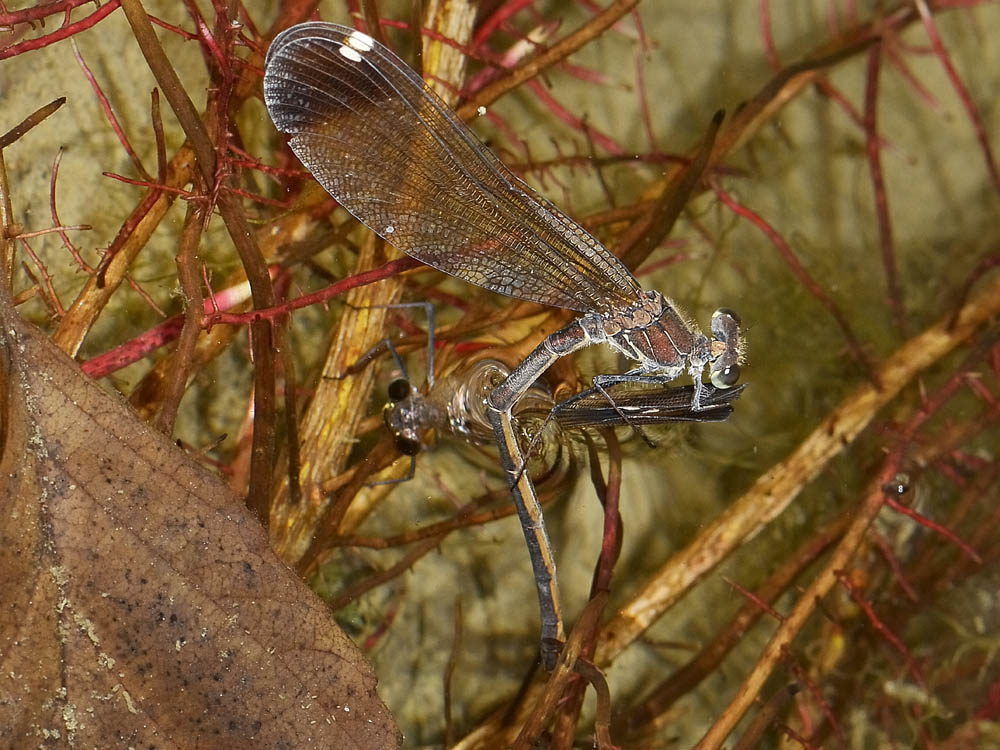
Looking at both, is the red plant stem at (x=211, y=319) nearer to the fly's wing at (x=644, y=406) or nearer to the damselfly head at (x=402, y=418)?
the damselfly head at (x=402, y=418)

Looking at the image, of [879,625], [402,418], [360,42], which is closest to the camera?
[360,42]

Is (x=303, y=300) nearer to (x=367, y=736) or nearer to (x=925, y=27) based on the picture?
(x=367, y=736)

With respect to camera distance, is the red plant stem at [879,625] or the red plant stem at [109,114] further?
the red plant stem at [879,625]

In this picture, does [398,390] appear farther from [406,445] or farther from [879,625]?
[879,625]

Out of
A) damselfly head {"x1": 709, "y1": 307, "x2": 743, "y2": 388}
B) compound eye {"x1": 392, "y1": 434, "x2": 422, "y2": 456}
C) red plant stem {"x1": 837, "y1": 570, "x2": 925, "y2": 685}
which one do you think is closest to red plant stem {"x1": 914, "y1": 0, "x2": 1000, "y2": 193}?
red plant stem {"x1": 837, "y1": 570, "x2": 925, "y2": 685}

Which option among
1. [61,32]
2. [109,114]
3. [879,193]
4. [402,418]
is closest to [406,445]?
[402,418]

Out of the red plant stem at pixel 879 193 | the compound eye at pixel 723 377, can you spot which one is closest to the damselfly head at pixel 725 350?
the compound eye at pixel 723 377
